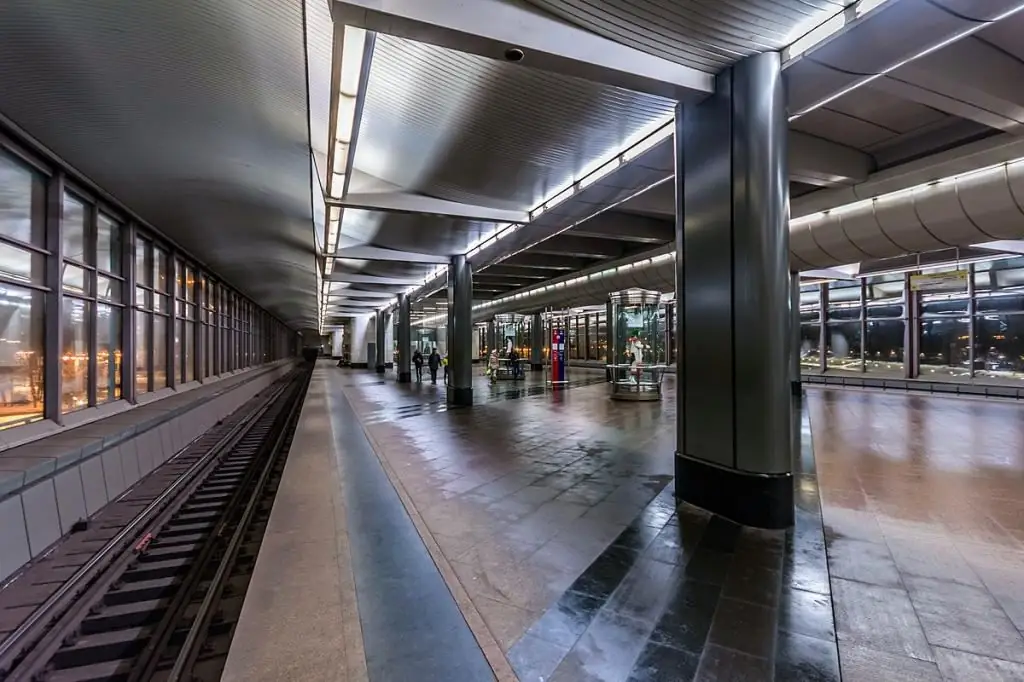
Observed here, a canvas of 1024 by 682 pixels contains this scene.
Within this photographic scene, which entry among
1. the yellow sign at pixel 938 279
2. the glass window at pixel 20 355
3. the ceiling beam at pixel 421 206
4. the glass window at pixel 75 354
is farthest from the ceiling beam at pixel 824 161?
the glass window at pixel 75 354

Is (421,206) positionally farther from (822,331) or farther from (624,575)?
(822,331)

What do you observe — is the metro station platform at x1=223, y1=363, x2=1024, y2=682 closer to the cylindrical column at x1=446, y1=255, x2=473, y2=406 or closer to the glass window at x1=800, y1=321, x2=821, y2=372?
the cylindrical column at x1=446, y1=255, x2=473, y2=406

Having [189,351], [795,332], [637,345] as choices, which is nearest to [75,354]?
[189,351]

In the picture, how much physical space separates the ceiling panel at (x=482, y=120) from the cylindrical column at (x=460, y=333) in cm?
548

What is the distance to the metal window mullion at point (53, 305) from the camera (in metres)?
6.18

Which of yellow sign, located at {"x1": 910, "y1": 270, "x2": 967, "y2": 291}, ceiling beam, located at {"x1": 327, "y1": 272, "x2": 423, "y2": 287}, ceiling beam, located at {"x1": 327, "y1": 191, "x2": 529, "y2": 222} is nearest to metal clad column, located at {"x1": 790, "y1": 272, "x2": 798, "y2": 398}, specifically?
yellow sign, located at {"x1": 910, "y1": 270, "x2": 967, "y2": 291}

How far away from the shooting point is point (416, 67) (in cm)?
489

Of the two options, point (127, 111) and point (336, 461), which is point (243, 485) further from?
point (127, 111)

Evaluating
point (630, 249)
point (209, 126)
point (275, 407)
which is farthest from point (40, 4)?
point (275, 407)

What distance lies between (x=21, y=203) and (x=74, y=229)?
5.19 feet

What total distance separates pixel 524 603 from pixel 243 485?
5.70 meters

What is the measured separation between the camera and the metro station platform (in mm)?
2418

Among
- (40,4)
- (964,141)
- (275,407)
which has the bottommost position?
(275,407)

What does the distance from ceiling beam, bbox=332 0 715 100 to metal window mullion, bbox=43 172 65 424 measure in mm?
5451
